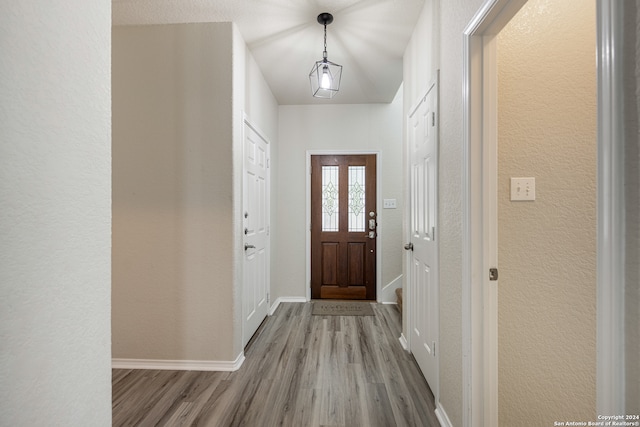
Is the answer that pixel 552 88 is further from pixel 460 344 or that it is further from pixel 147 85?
pixel 147 85

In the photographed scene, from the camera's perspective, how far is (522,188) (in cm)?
141

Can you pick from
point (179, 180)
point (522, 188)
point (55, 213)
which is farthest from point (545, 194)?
point (179, 180)

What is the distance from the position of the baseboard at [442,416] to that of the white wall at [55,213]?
1525 millimetres

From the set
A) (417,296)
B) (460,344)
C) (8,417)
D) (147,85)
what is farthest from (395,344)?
(147,85)

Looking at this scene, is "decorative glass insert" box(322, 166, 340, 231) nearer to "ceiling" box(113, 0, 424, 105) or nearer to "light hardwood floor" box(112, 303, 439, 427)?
"ceiling" box(113, 0, 424, 105)

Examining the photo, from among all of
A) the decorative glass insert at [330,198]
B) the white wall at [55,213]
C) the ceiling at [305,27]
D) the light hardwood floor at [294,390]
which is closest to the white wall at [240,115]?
the ceiling at [305,27]

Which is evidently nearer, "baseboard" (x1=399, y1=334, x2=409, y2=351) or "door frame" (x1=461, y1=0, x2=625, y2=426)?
"door frame" (x1=461, y1=0, x2=625, y2=426)

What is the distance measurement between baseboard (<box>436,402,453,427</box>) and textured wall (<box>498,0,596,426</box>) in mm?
336

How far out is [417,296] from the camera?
7.48ft

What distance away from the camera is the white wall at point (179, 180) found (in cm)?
224

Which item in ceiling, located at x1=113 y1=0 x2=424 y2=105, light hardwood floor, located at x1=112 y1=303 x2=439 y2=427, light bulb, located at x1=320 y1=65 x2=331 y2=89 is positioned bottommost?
light hardwood floor, located at x1=112 y1=303 x2=439 y2=427

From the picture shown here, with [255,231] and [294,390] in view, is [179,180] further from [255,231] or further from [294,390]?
[294,390]

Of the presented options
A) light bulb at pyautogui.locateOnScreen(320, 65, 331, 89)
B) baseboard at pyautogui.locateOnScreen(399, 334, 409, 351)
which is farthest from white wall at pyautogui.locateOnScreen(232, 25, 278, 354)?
baseboard at pyautogui.locateOnScreen(399, 334, 409, 351)

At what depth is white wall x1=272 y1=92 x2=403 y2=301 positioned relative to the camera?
389 cm
